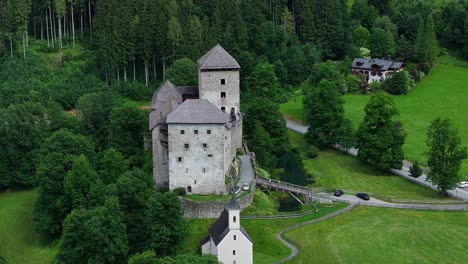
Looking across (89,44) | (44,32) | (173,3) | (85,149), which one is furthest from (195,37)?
(85,149)

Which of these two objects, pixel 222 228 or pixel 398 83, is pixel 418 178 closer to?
pixel 222 228

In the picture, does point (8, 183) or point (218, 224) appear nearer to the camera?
point (218, 224)

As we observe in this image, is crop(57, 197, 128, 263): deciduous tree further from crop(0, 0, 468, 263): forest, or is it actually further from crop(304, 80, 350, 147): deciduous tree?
crop(304, 80, 350, 147): deciduous tree

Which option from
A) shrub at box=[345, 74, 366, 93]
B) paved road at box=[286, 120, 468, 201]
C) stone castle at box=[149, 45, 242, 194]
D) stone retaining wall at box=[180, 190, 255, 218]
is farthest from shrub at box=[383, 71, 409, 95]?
stone retaining wall at box=[180, 190, 255, 218]

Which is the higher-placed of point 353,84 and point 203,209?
point 353,84

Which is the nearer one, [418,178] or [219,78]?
[219,78]

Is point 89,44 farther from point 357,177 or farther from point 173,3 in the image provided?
point 357,177

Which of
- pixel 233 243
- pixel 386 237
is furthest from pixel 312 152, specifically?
pixel 233 243

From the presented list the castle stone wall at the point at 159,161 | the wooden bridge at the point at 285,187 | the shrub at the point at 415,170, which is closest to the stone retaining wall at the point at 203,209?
the castle stone wall at the point at 159,161
